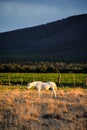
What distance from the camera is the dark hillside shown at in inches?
3920

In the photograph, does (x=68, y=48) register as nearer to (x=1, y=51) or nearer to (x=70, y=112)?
(x=1, y=51)

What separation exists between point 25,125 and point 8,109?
327 cm

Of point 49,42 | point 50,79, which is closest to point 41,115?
point 50,79

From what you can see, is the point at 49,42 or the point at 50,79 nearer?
the point at 50,79

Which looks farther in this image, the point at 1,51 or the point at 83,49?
the point at 1,51

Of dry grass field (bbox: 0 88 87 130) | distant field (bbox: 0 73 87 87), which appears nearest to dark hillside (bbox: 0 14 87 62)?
distant field (bbox: 0 73 87 87)

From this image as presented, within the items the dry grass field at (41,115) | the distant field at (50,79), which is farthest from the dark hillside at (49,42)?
the dry grass field at (41,115)

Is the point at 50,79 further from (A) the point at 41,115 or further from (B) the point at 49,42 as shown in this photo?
(B) the point at 49,42

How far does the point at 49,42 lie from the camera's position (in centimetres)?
11675

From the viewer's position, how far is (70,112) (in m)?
16.2

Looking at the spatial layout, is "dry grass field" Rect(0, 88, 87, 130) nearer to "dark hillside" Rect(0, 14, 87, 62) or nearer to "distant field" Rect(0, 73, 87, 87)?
"distant field" Rect(0, 73, 87, 87)

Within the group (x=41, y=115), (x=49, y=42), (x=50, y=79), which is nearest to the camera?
(x=41, y=115)

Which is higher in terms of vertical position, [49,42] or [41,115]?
[49,42]

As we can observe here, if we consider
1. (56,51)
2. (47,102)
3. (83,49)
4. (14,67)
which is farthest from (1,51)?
(47,102)
